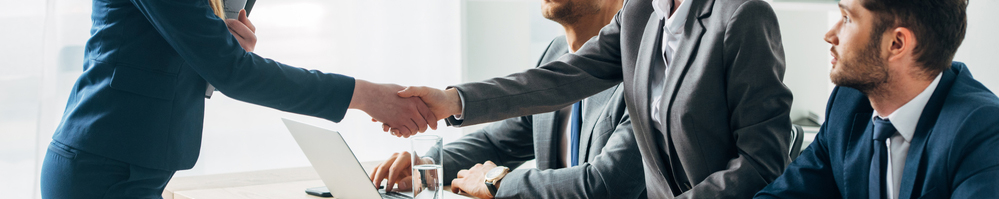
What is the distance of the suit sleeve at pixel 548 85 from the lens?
1412mm

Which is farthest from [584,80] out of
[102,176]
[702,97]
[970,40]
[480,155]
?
[970,40]

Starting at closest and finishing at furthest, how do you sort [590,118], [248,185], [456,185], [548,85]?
[548,85]
[456,185]
[248,185]
[590,118]

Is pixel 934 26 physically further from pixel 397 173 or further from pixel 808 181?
pixel 397 173

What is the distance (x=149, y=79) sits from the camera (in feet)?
3.45

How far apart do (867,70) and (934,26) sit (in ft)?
0.33

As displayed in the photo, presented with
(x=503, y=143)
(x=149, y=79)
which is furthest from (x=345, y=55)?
(x=149, y=79)

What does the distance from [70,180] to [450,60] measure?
2227mm

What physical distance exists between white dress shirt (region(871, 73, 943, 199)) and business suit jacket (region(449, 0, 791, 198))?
21cm

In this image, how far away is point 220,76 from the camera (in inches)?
45.3

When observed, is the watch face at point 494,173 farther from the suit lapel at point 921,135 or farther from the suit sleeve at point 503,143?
the suit lapel at point 921,135

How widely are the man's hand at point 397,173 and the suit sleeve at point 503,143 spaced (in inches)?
16.6

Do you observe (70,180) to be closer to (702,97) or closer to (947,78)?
(702,97)

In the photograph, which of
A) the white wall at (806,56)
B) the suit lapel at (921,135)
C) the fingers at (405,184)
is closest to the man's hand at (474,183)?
the fingers at (405,184)

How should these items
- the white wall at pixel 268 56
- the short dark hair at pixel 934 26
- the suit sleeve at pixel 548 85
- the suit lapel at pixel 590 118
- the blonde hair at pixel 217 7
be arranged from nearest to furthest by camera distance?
the short dark hair at pixel 934 26 → the blonde hair at pixel 217 7 → the suit sleeve at pixel 548 85 → the suit lapel at pixel 590 118 → the white wall at pixel 268 56
